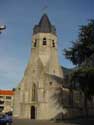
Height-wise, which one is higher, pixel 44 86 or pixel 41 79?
pixel 41 79

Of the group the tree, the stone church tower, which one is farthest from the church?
the tree

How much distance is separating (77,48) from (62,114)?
26.2 meters

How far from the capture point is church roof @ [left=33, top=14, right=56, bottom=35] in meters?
72.8

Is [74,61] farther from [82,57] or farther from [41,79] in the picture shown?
[41,79]

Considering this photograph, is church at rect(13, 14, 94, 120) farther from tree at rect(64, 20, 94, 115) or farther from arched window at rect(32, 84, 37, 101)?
tree at rect(64, 20, 94, 115)

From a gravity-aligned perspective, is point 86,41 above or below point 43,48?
below

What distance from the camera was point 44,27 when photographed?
73312 mm

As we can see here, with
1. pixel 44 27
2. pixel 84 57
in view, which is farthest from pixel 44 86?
pixel 84 57

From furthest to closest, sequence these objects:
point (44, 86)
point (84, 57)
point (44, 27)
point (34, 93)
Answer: point (44, 27) < point (34, 93) < point (44, 86) < point (84, 57)

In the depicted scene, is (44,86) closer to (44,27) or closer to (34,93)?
(34,93)

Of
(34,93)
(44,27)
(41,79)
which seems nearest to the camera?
(41,79)

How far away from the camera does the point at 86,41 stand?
131 feet

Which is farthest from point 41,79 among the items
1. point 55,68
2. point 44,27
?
point 44,27

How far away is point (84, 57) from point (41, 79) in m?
25.2
